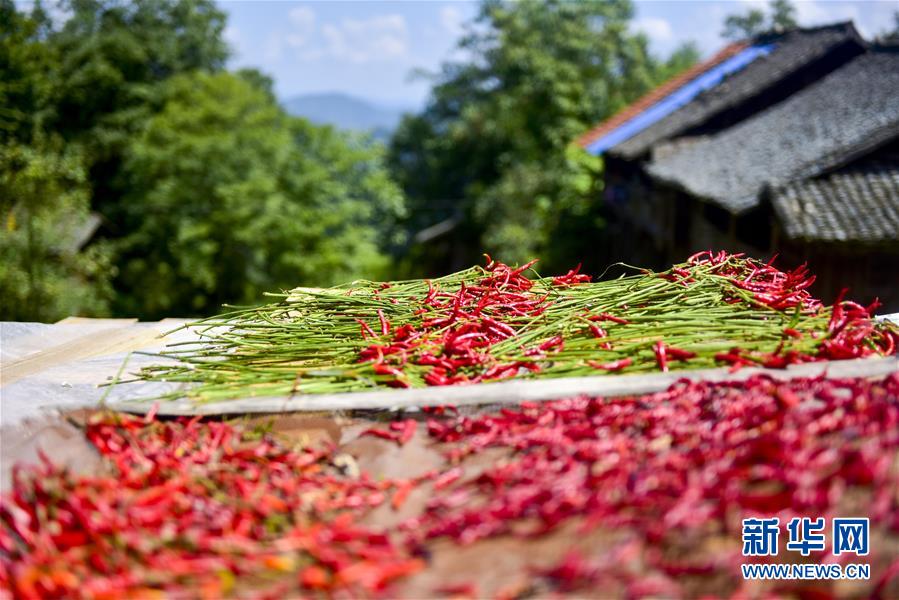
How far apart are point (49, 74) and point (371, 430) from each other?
22.1 metres

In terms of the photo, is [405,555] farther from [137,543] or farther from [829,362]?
[829,362]

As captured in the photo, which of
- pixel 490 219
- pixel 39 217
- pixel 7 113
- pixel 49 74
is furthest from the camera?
pixel 490 219

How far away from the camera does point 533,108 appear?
2811cm

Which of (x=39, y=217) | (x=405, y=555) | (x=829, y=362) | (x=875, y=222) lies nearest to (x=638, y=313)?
(x=829, y=362)

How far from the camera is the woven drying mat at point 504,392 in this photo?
8.38 ft

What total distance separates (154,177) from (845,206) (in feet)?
57.3

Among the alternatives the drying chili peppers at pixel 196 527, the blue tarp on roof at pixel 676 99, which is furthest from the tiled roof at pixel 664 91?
the drying chili peppers at pixel 196 527

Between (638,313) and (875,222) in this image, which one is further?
(875,222)

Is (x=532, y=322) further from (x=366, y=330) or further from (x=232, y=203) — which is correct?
(x=232, y=203)

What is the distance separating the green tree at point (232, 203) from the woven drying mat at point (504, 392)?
1774cm

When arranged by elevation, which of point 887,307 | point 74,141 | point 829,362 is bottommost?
point 887,307

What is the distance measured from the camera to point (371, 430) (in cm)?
253

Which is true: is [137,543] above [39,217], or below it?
below

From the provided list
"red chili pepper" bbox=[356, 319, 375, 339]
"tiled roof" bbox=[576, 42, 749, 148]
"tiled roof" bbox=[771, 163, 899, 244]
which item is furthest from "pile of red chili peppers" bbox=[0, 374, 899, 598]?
"tiled roof" bbox=[576, 42, 749, 148]
